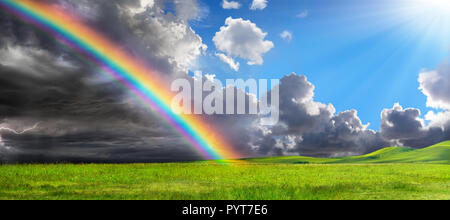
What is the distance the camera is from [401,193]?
20188mm

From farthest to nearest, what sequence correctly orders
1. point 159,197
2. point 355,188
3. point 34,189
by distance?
point 355,188 → point 34,189 → point 159,197

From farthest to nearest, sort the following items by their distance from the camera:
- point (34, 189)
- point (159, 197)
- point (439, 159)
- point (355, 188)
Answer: point (439, 159) → point (355, 188) → point (34, 189) → point (159, 197)
